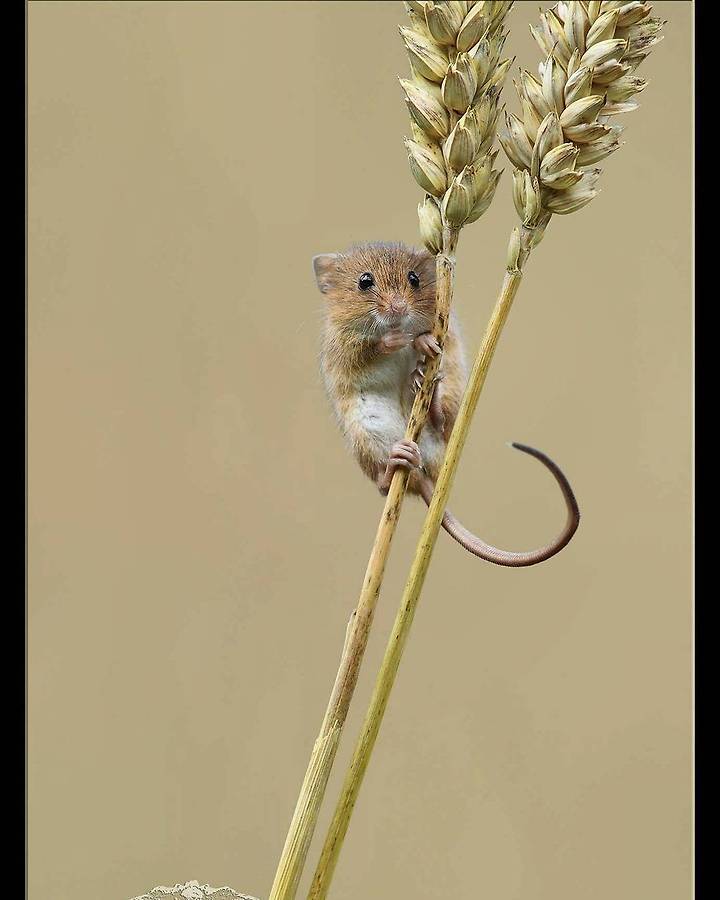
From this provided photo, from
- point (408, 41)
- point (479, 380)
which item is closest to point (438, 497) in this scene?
point (479, 380)

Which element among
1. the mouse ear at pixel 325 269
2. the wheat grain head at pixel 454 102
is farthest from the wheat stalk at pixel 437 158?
the mouse ear at pixel 325 269

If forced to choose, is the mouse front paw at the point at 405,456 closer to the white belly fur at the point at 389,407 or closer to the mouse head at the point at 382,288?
the white belly fur at the point at 389,407

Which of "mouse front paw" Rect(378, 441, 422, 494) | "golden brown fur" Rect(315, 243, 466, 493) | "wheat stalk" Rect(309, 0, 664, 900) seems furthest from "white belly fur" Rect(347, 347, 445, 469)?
"wheat stalk" Rect(309, 0, 664, 900)

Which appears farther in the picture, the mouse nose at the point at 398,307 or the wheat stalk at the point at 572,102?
the mouse nose at the point at 398,307

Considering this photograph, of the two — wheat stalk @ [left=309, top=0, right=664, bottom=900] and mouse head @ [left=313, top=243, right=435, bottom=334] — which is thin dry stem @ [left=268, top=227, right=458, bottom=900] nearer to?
wheat stalk @ [left=309, top=0, right=664, bottom=900]

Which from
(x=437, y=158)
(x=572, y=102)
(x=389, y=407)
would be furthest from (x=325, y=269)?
(x=572, y=102)

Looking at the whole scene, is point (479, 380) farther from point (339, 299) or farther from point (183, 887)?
point (183, 887)

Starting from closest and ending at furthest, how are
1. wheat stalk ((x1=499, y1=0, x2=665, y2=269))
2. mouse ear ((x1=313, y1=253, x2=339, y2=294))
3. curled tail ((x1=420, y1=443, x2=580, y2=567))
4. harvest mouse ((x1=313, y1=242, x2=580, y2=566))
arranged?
wheat stalk ((x1=499, y1=0, x2=665, y2=269)) → curled tail ((x1=420, y1=443, x2=580, y2=567)) → harvest mouse ((x1=313, y1=242, x2=580, y2=566)) → mouse ear ((x1=313, y1=253, x2=339, y2=294))

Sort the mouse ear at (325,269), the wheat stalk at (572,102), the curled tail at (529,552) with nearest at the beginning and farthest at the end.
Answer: the wheat stalk at (572,102) → the curled tail at (529,552) → the mouse ear at (325,269)
